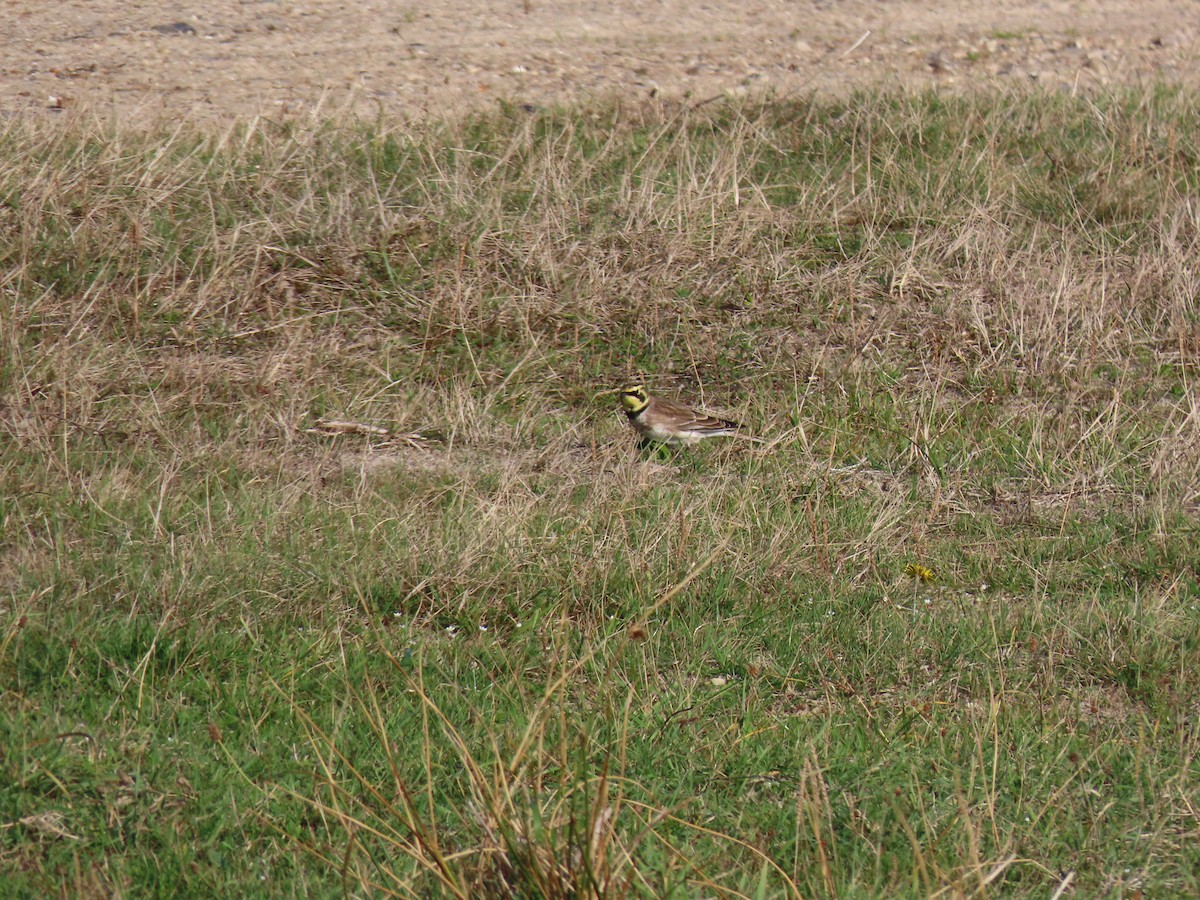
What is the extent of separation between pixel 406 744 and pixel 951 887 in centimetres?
165

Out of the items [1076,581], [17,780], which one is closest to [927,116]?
[1076,581]

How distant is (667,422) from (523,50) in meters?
5.33

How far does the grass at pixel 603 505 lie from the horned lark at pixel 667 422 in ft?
0.39

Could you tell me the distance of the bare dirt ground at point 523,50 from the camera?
31.3ft

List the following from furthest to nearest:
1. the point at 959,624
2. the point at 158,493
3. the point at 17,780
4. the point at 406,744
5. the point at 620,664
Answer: the point at 158,493
the point at 959,624
the point at 620,664
the point at 406,744
the point at 17,780

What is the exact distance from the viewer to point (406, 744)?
13.6ft

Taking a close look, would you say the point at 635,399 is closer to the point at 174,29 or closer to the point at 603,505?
the point at 603,505

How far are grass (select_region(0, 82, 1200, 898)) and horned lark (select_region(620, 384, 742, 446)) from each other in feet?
0.39

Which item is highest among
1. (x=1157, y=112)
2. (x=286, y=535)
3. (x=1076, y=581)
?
(x=1157, y=112)

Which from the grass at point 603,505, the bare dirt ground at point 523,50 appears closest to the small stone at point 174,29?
A: the bare dirt ground at point 523,50

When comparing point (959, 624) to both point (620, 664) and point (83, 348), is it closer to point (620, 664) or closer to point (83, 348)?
point (620, 664)

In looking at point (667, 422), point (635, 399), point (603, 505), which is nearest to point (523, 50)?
point (635, 399)

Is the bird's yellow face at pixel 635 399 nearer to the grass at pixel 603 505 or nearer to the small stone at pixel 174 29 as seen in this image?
the grass at pixel 603 505

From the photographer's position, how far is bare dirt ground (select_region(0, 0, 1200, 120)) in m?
9.53
